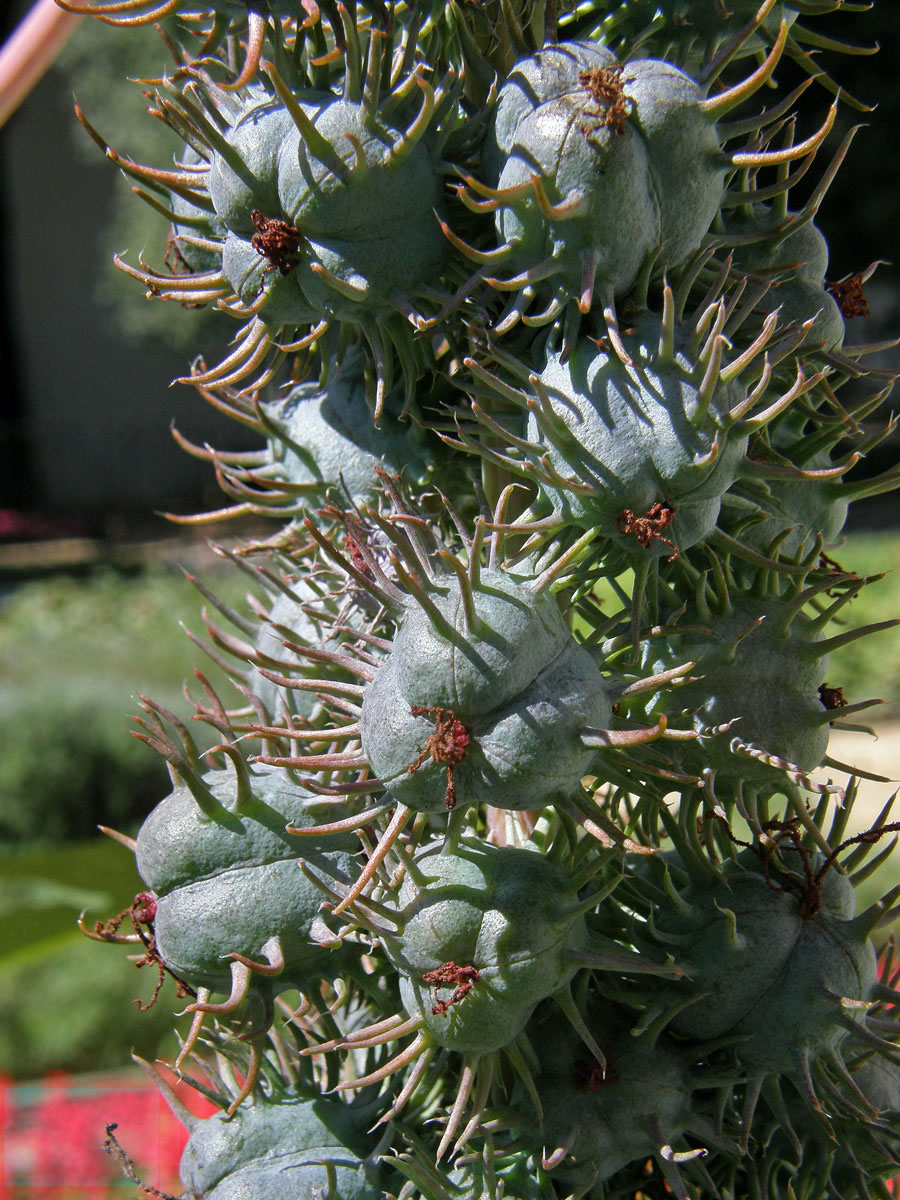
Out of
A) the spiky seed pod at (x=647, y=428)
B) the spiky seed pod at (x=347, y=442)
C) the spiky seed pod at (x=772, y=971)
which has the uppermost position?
the spiky seed pod at (x=647, y=428)

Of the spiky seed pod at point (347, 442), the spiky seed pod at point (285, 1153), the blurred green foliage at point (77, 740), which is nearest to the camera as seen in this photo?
the spiky seed pod at point (285, 1153)

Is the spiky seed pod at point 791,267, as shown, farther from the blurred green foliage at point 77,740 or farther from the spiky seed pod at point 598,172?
the blurred green foliage at point 77,740

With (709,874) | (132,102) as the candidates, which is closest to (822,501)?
(709,874)

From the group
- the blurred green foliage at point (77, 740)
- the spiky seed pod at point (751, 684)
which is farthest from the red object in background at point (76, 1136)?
the spiky seed pod at point (751, 684)

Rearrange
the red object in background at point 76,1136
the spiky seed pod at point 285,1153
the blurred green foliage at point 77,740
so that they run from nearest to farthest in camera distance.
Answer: the spiky seed pod at point 285,1153, the red object in background at point 76,1136, the blurred green foliage at point 77,740

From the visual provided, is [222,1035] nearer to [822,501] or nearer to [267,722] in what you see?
[267,722]

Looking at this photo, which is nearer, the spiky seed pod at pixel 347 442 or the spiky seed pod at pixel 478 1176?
the spiky seed pod at pixel 478 1176

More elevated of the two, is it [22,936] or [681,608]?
[681,608]
